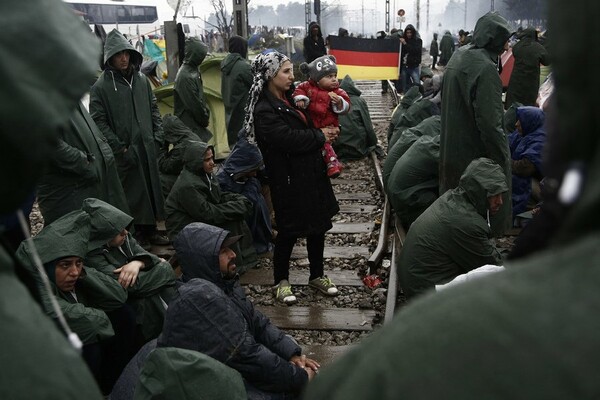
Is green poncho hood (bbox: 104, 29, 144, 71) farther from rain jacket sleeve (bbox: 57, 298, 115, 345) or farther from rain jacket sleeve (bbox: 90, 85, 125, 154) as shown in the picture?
rain jacket sleeve (bbox: 57, 298, 115, 345)

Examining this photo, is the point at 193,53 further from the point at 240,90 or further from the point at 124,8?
the point at 124,8

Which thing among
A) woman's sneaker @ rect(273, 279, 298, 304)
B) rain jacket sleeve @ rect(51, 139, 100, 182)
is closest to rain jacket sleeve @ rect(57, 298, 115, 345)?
rain jacket sleeve @ rect(51, 139, 100, 182)

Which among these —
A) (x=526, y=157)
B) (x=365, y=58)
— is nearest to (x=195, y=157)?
(x=526, y=157)

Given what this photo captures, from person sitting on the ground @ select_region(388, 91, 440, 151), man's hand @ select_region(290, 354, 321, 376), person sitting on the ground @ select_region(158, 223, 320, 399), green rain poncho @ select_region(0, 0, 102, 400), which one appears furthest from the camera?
person sitting on the ground @ select_region(388, 91, 440, 151)

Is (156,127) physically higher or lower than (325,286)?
higher

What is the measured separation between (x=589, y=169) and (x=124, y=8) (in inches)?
1499

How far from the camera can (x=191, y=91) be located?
346 inches

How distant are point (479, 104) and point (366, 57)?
14546 mm

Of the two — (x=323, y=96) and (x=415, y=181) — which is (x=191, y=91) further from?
(x=323, y=96)

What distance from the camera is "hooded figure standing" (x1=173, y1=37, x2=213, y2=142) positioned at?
28.9 ft

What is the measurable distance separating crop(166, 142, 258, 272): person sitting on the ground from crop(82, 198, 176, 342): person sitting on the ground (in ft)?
4.36

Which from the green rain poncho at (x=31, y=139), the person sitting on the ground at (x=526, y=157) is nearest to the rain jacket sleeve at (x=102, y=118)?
the person sitting on the ground at (x=526, y=157)

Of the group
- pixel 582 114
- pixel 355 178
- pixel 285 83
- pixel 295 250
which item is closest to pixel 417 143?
pixel 295 250

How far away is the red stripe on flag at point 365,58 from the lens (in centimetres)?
1972
